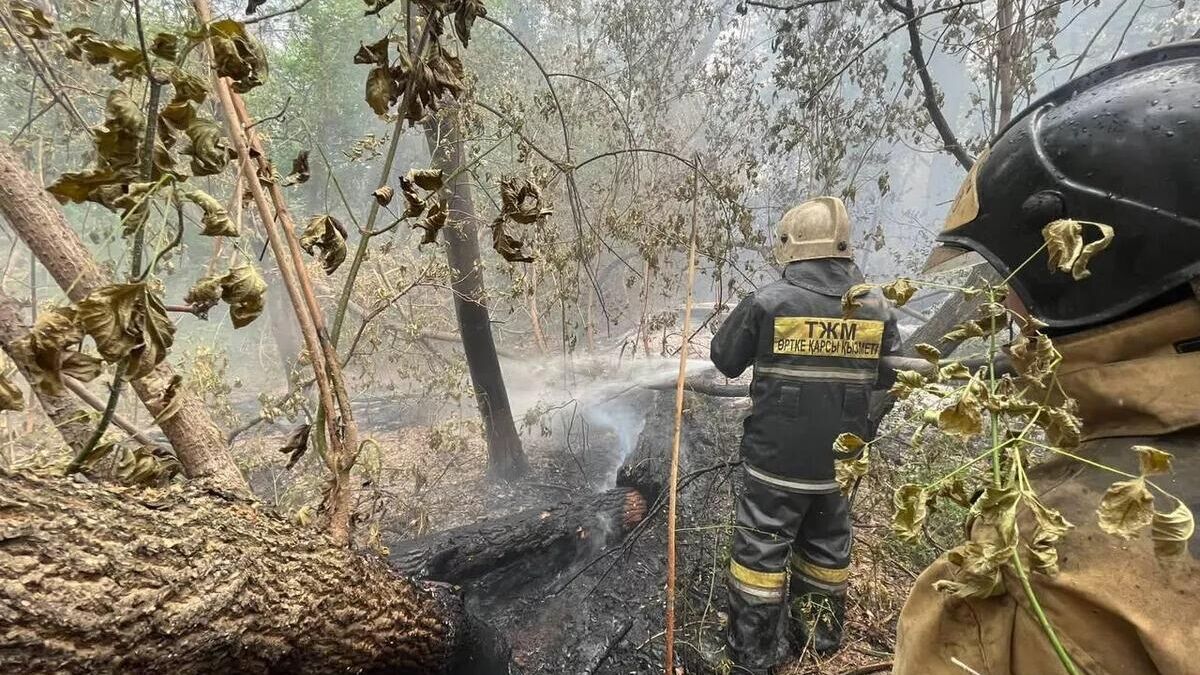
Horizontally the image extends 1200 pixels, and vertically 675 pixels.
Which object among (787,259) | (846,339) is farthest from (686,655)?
(787,259)

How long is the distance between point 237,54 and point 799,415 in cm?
238

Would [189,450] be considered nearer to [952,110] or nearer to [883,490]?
[883,490]

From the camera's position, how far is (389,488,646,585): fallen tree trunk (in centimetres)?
309

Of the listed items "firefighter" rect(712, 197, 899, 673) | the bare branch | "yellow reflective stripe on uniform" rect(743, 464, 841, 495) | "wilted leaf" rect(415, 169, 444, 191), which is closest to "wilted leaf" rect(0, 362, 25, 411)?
"wilted leaf" rect(415, 169, 444, 191)

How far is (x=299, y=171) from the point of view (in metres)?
1.33

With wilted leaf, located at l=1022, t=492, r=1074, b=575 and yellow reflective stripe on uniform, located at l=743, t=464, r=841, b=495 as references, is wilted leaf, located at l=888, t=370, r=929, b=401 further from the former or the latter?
yellow reflective stripe on uniform, located at l=743, t=464, r=841, b=495

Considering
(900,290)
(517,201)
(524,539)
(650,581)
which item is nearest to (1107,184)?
(900,290)

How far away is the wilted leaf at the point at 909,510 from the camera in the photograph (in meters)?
0.75

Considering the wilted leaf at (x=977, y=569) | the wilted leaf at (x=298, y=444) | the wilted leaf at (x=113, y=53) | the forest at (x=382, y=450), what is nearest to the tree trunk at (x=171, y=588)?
the forest at (x=382, y=450)

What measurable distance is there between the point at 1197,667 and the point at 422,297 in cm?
891

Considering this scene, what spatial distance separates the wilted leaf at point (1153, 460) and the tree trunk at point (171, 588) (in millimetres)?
1627

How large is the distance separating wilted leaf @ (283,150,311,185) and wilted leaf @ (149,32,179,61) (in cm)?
43

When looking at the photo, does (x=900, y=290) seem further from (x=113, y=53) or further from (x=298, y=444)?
(x=298, y=444)

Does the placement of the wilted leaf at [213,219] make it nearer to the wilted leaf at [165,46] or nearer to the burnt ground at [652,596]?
the wilted leaf at [165,46]
